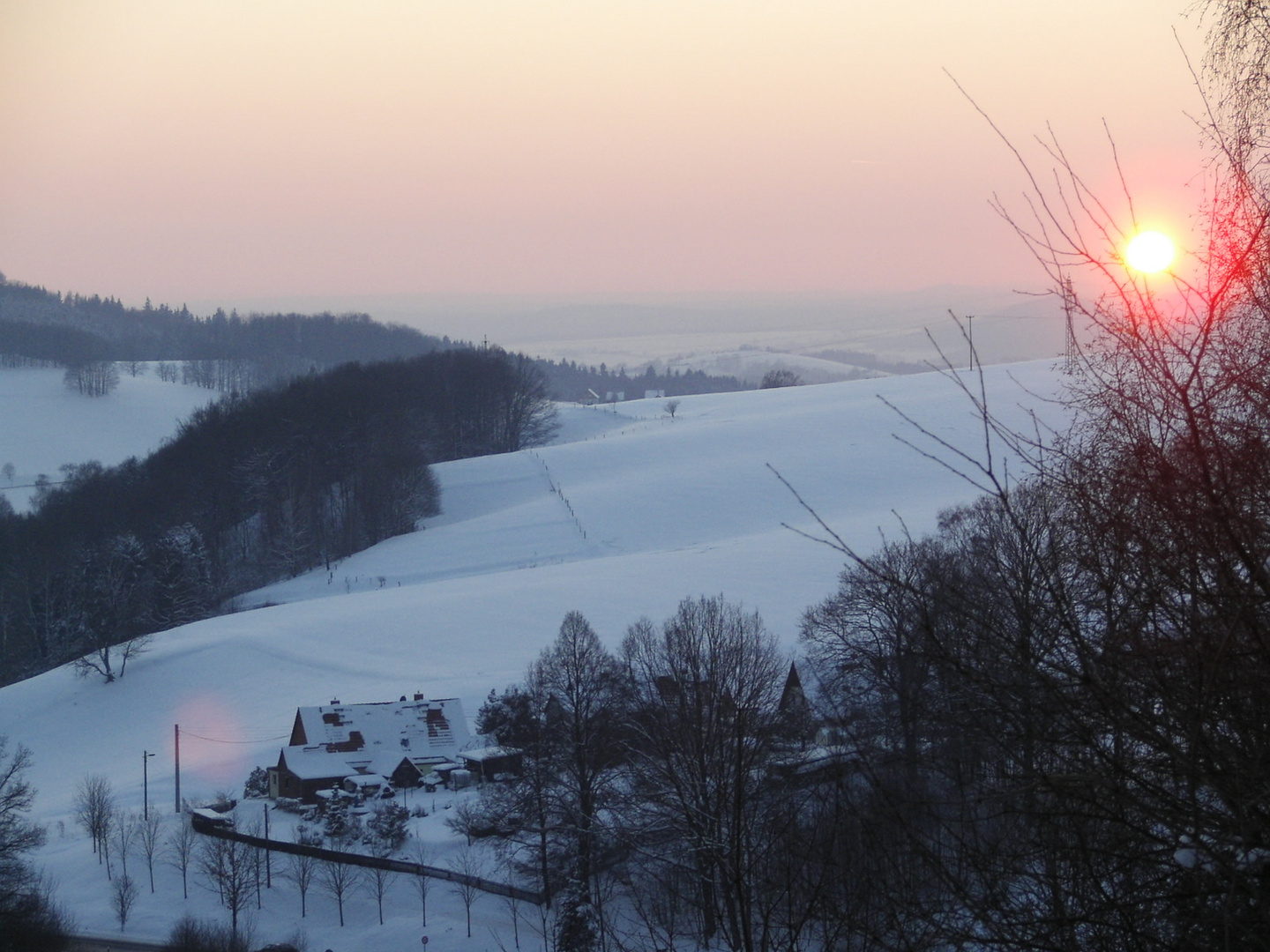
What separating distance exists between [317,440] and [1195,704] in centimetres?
5425

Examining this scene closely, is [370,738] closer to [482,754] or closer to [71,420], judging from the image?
[482,754]

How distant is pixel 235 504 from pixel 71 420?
41895mm

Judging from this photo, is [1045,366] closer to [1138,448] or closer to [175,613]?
[175,613]

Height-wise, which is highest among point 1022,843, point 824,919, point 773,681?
point 1022,843

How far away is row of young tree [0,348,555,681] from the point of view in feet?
127

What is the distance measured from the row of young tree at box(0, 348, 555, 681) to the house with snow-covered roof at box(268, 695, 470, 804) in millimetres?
10111

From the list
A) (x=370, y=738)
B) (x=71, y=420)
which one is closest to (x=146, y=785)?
(x=370, y=738)

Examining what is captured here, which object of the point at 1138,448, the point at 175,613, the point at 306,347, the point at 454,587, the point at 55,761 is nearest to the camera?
the point at 1138,448

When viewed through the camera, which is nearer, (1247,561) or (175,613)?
(1247,561)

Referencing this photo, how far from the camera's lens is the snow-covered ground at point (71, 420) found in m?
72.5

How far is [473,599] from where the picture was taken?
3108 centimetres

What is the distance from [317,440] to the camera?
53.5 m

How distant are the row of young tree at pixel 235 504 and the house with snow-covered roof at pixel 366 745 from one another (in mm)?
10111

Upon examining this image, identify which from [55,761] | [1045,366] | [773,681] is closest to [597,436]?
[1045,366]
